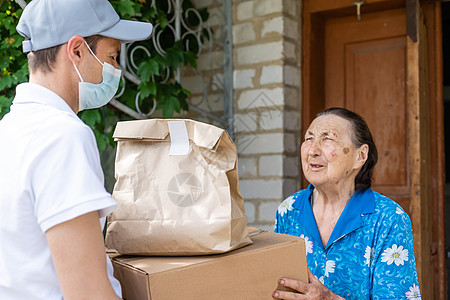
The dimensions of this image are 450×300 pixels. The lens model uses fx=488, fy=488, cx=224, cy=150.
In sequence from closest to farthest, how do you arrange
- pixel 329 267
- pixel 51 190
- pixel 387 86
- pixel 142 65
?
pixel 51 190 < pixel 329 267 < pixel 142 65 < pixel 387 86

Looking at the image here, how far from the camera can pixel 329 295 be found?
1.61 metres

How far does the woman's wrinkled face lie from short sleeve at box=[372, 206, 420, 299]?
0.26 meters

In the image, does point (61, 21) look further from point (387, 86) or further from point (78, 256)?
point (387, 86)

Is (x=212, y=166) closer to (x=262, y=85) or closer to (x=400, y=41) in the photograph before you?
(x=262, y=85)

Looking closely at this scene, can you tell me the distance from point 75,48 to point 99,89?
0.54 ft

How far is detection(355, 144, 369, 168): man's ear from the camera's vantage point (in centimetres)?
211

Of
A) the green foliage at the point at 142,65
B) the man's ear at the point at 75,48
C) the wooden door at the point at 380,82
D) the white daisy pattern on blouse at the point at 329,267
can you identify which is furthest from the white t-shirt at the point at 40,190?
the wooden door at the point at 380,82

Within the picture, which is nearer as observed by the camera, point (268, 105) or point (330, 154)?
Result: point (330, 154)

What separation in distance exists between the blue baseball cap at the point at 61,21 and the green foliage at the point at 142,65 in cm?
184

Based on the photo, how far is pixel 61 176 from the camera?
3.13 feet

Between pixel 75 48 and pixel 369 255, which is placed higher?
pixel 75 48

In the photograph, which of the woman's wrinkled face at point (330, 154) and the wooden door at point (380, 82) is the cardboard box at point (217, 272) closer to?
the woman's wrinkled face at point (330, 154)

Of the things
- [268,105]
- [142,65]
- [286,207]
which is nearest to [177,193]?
[286,207]

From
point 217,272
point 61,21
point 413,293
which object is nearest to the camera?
point 61,21
